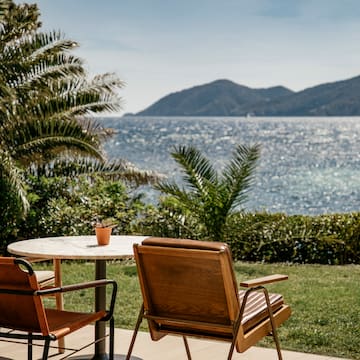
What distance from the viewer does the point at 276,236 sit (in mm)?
11883

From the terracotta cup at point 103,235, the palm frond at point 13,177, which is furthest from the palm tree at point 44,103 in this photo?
the terracotta cup at point 103,235

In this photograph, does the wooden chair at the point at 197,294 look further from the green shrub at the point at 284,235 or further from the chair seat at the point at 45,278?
the green shrub at the point at 284,235

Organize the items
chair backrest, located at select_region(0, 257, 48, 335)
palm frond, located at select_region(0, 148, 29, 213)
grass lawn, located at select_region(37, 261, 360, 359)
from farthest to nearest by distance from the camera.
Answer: palm frond, located at select_region(0, 148, 29, 213) < grass lawn, located at select_region(37, 261, 360, 359) < chair backrest, located at select_region(0, 257, 48, 335)

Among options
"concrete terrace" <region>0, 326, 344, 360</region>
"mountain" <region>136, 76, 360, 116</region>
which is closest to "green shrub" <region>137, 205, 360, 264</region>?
"concrete terrace" <region>0, 326, 344, 360</region>

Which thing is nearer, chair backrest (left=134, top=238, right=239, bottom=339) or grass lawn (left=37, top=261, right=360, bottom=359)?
chair backrest (left=134, top=238, right=239, bottom=339)

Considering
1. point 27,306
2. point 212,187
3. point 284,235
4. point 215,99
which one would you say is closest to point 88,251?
point 27,306

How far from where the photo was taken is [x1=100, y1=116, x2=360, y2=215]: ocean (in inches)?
1511

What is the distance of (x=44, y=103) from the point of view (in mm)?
13258

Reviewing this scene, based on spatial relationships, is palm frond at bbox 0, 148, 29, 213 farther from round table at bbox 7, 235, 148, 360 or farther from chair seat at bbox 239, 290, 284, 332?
chair seat at bbox 239, 290, 284, 332

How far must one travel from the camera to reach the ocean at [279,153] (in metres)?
38.4

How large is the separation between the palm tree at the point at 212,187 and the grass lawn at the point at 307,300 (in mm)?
805

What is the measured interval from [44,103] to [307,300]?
6.44m

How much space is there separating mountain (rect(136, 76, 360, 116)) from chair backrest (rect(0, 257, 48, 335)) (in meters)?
67.8

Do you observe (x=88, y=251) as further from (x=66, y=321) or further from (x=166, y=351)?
(x=166, y=351)
